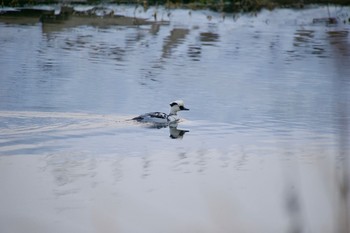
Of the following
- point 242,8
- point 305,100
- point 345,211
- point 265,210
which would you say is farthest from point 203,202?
point 242,8

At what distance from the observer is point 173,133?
13.2 m

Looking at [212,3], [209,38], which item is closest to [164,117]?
[209,38]

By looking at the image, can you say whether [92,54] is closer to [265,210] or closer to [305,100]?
[305,100]

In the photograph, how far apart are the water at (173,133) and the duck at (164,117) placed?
0.72 ft

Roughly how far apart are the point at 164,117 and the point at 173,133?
71 cm

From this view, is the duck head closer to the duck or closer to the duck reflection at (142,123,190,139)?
the duck

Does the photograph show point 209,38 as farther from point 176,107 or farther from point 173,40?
point 176,107

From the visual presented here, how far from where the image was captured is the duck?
44.4 feet

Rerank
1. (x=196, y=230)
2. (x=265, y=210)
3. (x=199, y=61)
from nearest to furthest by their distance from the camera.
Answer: (x=196, y=230) < (x=265, y=210) < (x=199, y=61)

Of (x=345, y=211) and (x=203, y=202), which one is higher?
(x=345, y=211)

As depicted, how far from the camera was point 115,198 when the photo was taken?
8.92 metres

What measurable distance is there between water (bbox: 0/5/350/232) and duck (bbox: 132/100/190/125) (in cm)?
22

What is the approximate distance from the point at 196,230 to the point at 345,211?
236 cm

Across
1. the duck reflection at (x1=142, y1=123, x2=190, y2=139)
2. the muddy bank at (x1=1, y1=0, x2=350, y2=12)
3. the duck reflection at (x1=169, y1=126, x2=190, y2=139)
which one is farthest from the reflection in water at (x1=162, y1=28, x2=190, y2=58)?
the duck reflection at (x1=169, y1=126, x2=190, y2=139)
